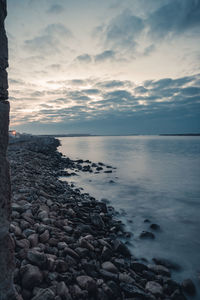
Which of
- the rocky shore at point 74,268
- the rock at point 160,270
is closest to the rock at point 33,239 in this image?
the rocky shore at point 74,268

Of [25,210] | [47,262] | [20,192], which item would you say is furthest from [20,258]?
[20,192]

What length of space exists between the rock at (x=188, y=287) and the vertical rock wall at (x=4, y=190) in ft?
11.0

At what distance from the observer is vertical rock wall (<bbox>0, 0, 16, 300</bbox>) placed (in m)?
1.83

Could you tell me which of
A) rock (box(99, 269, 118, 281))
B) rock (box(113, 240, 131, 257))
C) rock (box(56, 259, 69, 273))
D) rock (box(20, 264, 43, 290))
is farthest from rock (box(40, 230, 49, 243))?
rock (box(113, 240, 131, 257))

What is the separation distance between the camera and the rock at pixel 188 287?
359 centimetres

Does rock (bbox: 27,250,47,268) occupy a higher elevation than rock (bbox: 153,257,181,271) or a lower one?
higher

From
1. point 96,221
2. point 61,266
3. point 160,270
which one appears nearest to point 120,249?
point 160,270

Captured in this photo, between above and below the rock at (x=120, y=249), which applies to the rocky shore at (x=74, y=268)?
above

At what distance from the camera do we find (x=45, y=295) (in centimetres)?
229

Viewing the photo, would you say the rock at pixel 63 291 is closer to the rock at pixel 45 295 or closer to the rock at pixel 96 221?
the rock at pixel 45 295

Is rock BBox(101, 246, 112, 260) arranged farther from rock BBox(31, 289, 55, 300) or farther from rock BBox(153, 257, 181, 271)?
rock BBox(31, 289, 55, 300)

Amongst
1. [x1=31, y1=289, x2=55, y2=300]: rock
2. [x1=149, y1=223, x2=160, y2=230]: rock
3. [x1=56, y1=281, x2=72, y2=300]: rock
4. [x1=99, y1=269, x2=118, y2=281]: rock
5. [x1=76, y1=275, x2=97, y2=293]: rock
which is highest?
[x1=31, y1=289, x2=55, y2=300]: rock

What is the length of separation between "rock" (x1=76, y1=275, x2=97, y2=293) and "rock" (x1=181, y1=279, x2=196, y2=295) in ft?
6.85

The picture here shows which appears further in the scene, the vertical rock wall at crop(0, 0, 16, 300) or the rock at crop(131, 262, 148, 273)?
the rock at crop(131, 262, 148, 273)
